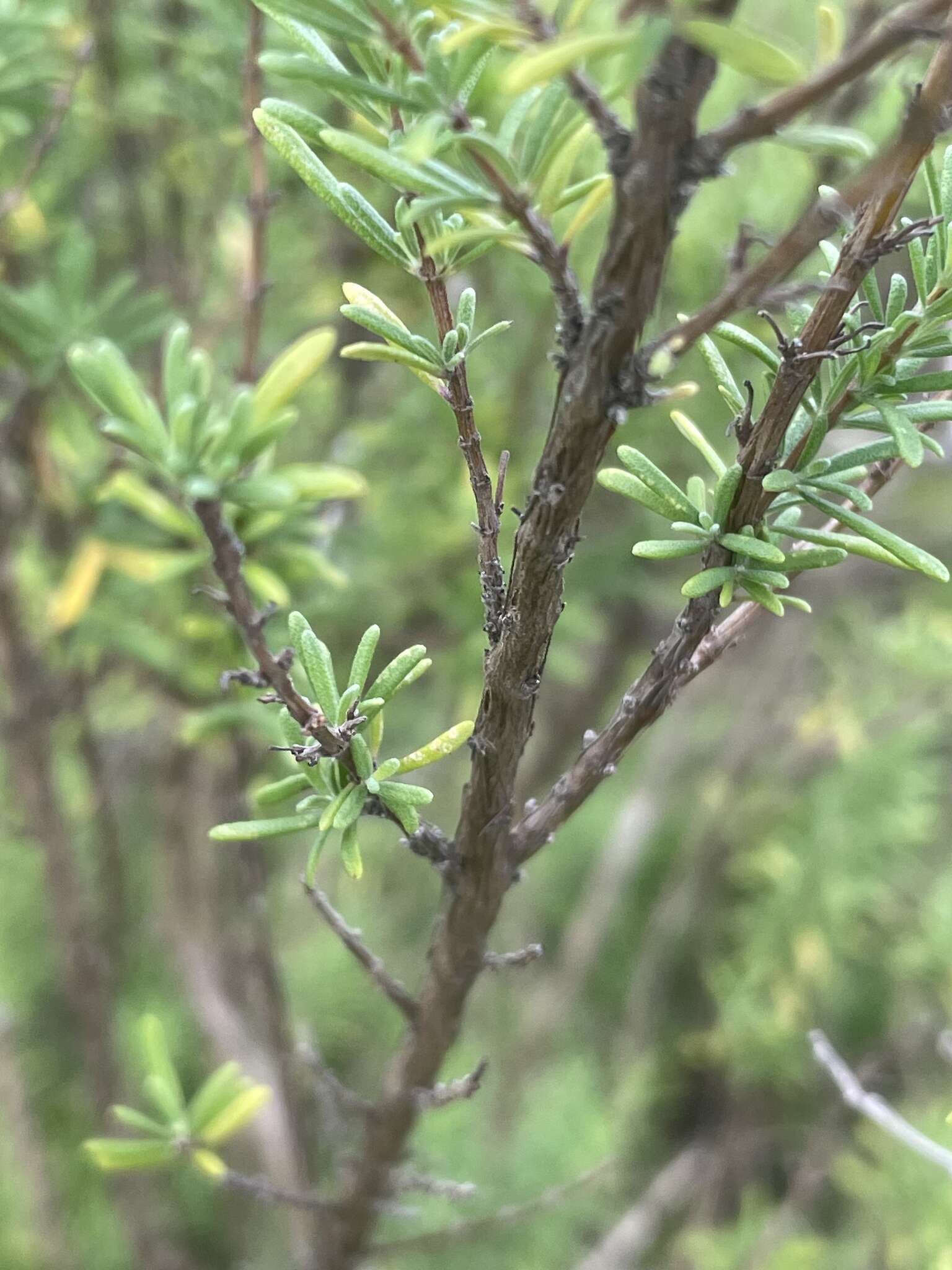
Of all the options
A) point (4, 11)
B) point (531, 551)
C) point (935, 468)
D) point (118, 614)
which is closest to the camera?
point (531, 551)

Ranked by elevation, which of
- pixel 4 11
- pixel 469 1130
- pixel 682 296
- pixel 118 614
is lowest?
pixel 469 1130

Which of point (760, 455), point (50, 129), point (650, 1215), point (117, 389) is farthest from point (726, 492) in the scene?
point (650, 1215)

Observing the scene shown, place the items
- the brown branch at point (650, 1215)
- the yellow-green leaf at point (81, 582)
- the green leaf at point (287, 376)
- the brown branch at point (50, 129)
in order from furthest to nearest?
the brown branch at point (650, 1215), the yellow-green leaf at point (81, 582), the brown branch at point (50, 129), the green leaf at point (287, 376)

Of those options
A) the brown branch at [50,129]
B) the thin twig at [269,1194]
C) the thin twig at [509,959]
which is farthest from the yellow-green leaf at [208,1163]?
the brown branch at [50,129]

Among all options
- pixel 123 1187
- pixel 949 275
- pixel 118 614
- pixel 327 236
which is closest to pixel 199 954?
pixel 123 1187

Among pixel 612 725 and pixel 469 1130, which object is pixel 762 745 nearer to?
pixel 469 1130

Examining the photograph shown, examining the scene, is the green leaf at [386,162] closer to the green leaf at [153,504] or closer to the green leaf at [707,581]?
the green leaf at [707,581]
